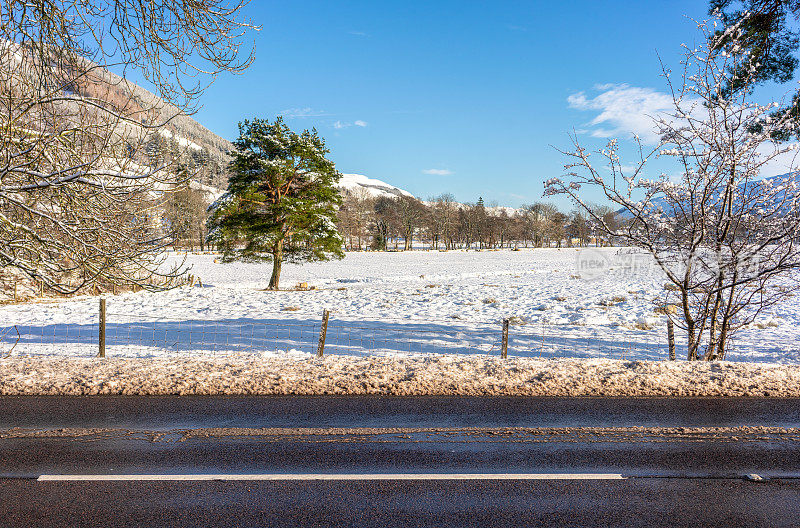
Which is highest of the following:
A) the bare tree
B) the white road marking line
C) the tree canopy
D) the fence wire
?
the tree canopy

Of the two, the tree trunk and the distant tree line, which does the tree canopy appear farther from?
the distant tree line

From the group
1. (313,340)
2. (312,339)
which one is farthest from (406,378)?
(312,339)

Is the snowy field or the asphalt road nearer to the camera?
the asphalt road

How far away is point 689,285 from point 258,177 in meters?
22.4

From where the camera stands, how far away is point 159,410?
5.91 m

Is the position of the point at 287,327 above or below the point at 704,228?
below

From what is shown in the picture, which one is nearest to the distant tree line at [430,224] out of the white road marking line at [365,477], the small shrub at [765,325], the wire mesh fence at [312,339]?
the wire mesh fence at [312,339]

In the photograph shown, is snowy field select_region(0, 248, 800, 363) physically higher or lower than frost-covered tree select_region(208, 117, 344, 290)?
lower

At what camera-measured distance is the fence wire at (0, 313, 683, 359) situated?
1199cm

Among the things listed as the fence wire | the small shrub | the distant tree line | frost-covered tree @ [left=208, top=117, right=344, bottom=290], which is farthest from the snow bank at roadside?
the distant tree line

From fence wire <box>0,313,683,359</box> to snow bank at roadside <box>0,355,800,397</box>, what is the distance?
371cm

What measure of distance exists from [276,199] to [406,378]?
21874mm

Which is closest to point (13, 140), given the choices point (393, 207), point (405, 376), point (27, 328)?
point (405, 376)

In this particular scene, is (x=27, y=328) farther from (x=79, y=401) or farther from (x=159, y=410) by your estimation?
(x=159, y=410)
